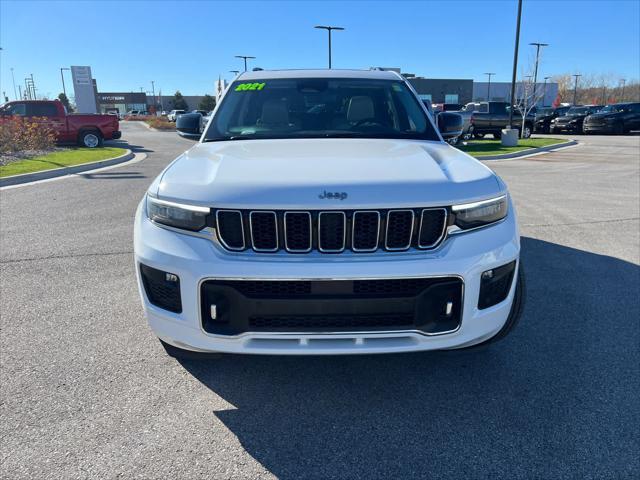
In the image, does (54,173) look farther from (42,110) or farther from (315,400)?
(315,400)

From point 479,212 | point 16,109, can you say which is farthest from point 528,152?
point 16,109

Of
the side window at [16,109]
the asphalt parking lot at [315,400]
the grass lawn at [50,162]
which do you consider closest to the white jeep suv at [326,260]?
the asphalt parking lot at [315,400]

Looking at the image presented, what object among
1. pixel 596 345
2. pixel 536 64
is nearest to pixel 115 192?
pixel 596 345

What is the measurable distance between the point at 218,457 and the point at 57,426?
863mm

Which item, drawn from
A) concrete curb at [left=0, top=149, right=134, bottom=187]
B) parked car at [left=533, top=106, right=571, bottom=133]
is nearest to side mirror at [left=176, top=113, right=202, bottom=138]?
concrete curb at [left=0, top=149, right=134, bottom=187]

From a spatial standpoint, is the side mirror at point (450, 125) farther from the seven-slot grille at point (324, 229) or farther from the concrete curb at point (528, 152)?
→ the concrete curb at point (528, 152)

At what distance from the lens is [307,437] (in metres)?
2.29

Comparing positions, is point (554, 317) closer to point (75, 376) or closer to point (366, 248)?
point (366, 248)

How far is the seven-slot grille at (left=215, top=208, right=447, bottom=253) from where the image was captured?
2172 millimetres

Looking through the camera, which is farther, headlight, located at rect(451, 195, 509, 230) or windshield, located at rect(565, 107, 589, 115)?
windshield, located at rect(565, 107, 589, 115)

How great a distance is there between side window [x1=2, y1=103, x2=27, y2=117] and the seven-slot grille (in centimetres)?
2007

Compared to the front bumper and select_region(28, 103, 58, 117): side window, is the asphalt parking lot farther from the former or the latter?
select_region(28, 103, 58, 117): side window

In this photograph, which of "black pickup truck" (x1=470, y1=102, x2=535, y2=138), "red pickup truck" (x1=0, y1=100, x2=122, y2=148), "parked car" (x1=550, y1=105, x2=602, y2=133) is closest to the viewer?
"red pickup truck" (x1=0, y1=100, x2=122, y2=148)

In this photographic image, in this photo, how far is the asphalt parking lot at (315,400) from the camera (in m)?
2.12
